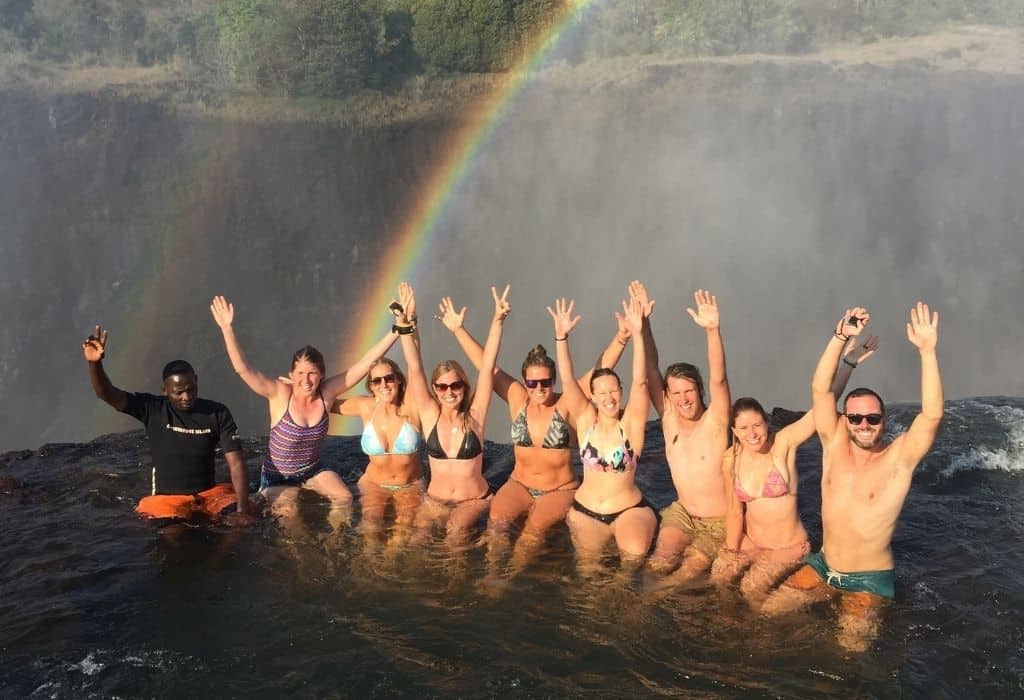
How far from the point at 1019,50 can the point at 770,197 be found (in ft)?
38.3

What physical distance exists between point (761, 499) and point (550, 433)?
68.0 inches

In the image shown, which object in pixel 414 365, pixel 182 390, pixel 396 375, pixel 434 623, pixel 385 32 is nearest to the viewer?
pixel 434 623

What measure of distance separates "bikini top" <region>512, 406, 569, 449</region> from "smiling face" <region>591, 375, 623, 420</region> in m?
0.57

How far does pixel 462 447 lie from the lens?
6.55m

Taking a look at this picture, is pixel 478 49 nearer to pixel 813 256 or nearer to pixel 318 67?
pixel 318 67

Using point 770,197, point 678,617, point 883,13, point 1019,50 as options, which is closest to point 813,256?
point 770,197

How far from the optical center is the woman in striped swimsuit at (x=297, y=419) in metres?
6.73

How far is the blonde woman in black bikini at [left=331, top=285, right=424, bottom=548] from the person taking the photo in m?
6.61

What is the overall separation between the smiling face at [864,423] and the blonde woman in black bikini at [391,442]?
10.5 ft

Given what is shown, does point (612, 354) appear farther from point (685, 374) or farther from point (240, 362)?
point (240, 362)

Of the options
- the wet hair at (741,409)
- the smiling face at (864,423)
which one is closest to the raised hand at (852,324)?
the smiling face at (864,423)

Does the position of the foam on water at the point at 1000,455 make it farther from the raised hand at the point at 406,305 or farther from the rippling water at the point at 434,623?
the raised hand at the point at 406,305

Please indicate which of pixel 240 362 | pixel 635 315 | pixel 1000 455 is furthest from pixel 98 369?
pixel 1000 455

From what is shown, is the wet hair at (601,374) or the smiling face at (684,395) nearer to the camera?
the smiling face at (684,395)
